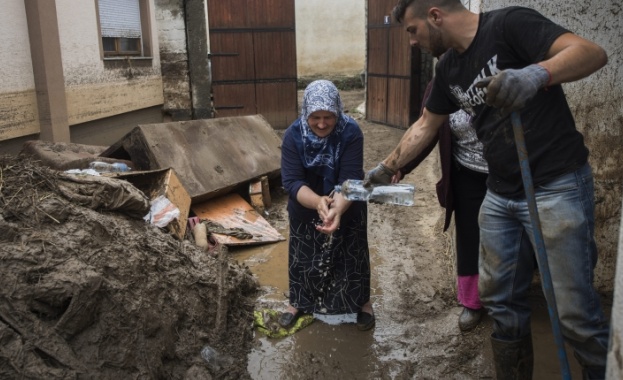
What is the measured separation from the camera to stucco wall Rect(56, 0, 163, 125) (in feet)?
21.5

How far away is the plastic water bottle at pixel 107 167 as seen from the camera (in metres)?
4.80

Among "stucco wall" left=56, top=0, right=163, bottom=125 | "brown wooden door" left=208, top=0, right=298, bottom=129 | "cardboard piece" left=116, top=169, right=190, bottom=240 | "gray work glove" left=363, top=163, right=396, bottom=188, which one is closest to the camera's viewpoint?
"gray work glove" left=363, top=163, right=396, bottom=188

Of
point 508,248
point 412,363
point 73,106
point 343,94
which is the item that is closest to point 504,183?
point 508,248

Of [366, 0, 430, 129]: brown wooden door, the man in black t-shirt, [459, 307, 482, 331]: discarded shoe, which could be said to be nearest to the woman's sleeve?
the man in black t-shirt

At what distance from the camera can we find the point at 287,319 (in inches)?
142

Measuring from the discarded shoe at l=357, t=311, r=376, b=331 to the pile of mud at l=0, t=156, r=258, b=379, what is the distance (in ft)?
2.30

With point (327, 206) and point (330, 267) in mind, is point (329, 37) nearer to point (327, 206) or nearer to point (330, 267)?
point (330, 267)

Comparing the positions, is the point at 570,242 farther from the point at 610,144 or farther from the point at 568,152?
the point at 610,144

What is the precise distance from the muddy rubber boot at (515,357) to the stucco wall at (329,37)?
15295 mm

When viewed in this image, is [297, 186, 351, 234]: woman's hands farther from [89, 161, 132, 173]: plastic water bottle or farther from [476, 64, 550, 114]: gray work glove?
[89, 161, 132, 173]: plastic water bottle

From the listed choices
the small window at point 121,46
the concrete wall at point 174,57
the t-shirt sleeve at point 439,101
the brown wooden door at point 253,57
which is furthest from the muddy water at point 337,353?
the brown wooden door at point 253,57

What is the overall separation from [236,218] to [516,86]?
3.79 m

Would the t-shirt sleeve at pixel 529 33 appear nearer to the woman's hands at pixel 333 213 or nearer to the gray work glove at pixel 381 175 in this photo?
the gray work glove at pixel 381 175

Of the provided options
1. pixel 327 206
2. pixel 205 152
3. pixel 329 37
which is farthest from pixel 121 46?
pixel 329 37
